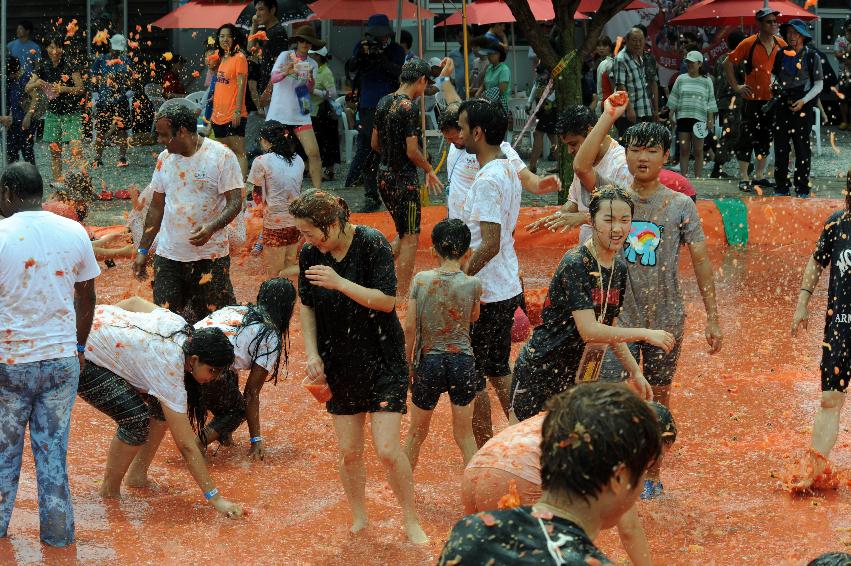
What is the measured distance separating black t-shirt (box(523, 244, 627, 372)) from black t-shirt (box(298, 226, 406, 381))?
2.10 ft

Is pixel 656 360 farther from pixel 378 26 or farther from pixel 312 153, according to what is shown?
pixel 378 26

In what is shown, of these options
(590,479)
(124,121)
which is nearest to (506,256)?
(590,479)

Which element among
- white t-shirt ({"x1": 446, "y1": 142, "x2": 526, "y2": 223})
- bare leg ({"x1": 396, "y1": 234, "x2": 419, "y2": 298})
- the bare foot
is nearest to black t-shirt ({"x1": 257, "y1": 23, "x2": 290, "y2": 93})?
bare leg ({"x1": 396, "y1": 234, "x2": 419, "y2": 298})

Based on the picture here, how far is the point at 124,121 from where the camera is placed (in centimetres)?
1719

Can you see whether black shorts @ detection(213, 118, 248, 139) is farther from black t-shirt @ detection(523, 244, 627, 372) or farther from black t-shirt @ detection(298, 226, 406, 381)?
black t-shirt @ detection(523, 244, 627, 372)

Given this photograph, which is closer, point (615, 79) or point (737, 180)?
point (615, 79)

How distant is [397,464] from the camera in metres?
5.25

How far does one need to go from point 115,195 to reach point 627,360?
33.3 feet

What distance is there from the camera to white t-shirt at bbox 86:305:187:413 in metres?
5.57

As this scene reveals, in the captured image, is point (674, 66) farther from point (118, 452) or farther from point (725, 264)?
point (118, 452)

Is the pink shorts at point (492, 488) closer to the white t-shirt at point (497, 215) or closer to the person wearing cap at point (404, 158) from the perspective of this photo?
the white t-shirt at point (497, 215)

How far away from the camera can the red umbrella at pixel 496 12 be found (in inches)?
655

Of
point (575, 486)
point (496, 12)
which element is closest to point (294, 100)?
point (496, 12)

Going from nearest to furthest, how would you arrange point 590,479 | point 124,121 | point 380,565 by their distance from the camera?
point 590,479 < point 380,565 < point 124,121
